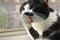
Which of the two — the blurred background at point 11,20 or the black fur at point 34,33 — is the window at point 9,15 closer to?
the blurred background at point 11,20

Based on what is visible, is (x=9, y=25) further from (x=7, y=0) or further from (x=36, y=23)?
(x=36, y=23)

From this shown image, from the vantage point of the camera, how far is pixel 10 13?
4.93ft

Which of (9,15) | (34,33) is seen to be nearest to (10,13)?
(9,15)

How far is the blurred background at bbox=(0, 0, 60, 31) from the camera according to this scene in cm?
148

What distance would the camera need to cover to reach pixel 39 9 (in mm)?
1138

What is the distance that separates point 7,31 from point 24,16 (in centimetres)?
42

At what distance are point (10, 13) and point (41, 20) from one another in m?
0.42

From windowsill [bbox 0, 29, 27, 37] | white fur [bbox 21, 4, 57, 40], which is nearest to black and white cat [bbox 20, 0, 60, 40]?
white fur [bbox 21, 4, 57, 40]

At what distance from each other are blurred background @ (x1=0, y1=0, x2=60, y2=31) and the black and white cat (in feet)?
1.00

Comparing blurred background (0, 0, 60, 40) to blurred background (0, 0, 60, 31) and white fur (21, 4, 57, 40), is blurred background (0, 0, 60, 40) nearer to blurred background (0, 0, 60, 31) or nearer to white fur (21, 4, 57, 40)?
blurred background (0, 0, 60, 31)

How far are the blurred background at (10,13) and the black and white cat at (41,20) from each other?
12.0 inches

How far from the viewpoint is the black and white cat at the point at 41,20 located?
114 cm

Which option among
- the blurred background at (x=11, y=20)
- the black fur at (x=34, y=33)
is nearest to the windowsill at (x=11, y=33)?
the blurred background at (x=11, y=20)

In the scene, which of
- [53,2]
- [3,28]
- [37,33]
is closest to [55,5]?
[53,2]
